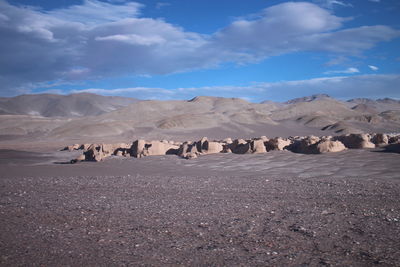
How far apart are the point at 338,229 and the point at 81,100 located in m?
199

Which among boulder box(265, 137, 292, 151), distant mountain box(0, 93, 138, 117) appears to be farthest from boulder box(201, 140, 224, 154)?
distant mountain box(0, 93, 138, 117)

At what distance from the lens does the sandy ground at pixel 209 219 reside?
16.3ft

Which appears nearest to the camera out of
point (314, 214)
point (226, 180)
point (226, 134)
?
point (314, 214)

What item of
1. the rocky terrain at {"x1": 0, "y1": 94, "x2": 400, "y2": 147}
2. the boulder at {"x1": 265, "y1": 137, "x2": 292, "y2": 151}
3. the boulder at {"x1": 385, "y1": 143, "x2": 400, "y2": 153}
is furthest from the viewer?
the rocky terrain at {"x1": 0, "y1": 94, "x2": 400, "y2": 147}

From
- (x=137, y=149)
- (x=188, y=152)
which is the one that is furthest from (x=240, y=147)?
(x=137, y=149)

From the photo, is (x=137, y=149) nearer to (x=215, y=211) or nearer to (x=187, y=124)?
(x=215, y=211)

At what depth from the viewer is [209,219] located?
268 inches

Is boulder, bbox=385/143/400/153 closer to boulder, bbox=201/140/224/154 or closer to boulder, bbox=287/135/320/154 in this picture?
boulder, bbox=287/135/320/154

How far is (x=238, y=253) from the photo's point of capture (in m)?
5.05

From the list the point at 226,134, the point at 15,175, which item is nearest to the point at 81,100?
the point at 226,134

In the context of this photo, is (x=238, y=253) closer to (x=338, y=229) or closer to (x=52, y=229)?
(x=338, y=229)

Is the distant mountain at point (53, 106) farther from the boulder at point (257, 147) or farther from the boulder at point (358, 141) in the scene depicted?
the boulder at point (358, 141)

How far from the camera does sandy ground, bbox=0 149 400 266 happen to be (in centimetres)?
498

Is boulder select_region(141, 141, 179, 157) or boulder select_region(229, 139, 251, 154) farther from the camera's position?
boulder select_region(141, 141, 179, 157)
